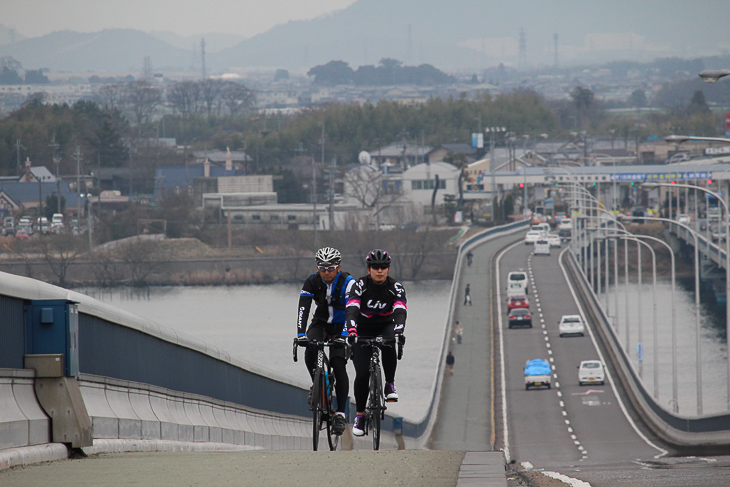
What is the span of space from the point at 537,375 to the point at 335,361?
34969 millimetres

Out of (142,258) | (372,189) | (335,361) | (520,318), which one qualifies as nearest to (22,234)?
(142,258)

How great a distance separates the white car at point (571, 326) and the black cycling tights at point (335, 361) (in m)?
45.7

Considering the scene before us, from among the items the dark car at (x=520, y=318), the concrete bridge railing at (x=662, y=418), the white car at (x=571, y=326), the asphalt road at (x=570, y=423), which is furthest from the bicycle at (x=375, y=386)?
the dark car at (x=520, y=318)

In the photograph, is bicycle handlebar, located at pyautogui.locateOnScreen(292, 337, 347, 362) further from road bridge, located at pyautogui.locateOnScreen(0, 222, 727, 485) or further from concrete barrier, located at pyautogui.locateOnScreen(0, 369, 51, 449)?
concrete barrier, located at pyautogui.locateOnScreen(0, 369, 51, 449)

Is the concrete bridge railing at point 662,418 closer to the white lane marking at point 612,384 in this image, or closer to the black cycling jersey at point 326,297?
the white lane marking at point 612,384

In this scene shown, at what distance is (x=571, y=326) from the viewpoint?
184 ft

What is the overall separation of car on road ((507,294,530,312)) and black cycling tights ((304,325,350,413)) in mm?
51727

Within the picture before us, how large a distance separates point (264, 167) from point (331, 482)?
16418 centimetres

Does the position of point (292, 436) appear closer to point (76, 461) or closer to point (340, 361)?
point (340, 361)

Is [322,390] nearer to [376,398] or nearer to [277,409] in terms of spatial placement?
[376,398]

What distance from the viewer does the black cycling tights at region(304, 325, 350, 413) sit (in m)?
11.0

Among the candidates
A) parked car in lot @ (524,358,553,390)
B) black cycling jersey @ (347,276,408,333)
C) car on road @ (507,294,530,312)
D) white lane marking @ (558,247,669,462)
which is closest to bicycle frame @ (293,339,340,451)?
black cycling jersey @ (347,276,408,333)

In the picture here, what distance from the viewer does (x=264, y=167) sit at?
17075 centimetres

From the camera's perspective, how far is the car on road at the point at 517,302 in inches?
2452
